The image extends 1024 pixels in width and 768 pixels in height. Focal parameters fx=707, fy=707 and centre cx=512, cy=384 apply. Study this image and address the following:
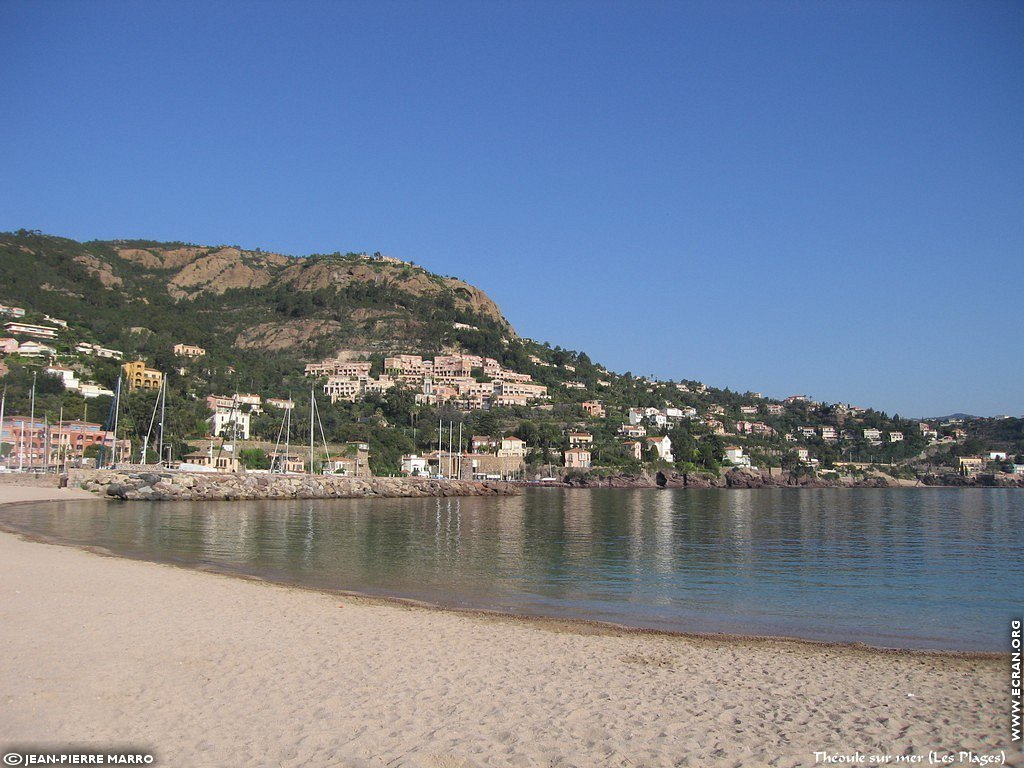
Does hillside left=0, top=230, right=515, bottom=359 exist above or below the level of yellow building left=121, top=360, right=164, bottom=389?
above

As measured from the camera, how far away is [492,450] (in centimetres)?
11019

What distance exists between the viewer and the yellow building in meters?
97.6

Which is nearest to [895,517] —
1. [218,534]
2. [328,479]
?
[218,534]

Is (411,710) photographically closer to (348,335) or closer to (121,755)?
(121,755)

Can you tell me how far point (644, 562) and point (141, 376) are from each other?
96.6 meters

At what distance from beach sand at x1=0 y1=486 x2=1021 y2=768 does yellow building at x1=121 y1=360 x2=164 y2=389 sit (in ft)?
312

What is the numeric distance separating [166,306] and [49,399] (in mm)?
78976

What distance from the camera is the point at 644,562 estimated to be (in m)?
23.2

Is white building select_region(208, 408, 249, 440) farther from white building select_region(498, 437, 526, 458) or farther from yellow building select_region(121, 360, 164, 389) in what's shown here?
white building select_region(498, 437, 526, 458)

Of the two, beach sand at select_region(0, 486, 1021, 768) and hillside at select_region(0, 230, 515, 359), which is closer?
beach sand at select_region(0, 486, 1021, 768)

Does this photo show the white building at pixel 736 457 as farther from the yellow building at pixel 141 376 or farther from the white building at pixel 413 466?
the yellow building at pixel 141 376

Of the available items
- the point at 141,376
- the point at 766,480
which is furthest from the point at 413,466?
the point at 766,480

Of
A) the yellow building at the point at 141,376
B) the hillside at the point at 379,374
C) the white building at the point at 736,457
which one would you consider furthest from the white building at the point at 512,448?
the yellow building at the point at 141,376

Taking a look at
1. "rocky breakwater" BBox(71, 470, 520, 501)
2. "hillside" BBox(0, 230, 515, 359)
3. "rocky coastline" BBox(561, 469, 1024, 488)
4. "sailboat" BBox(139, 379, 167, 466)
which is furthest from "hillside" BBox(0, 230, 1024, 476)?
Answer: "rocky breakwater" BBox(71, 470, 520, 501)
